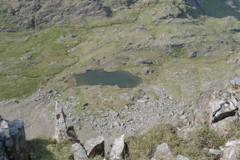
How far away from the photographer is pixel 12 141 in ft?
52.7

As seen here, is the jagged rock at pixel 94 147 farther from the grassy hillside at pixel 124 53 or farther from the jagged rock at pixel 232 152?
the grassy hillside at pixel 124 53

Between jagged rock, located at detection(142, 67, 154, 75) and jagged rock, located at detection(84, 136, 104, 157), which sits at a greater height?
jagged rock, located at detection(84, 136, 104, 157)

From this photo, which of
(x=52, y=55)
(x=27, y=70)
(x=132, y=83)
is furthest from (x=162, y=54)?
(x=27, y=70)

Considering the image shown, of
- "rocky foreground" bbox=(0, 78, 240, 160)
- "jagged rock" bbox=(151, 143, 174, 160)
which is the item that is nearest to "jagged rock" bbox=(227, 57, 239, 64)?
"rocky foreground" bbox=(0, 78, 240, 160)

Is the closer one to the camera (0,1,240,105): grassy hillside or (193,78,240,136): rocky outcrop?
(193,78,240,136): rocky outcrop

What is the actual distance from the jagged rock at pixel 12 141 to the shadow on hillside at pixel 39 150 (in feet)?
9.00

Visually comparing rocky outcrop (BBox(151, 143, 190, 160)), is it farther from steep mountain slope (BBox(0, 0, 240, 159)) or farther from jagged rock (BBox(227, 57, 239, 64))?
jagged rock (BBox(227, 57, 239, 64))

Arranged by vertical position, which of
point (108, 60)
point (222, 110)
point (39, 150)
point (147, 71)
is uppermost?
point (222, 110)

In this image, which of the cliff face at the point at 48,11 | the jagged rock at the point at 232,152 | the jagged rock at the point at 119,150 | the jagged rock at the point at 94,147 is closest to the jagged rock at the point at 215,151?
the jagged rock at the point at 232,152

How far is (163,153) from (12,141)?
13.2 metres

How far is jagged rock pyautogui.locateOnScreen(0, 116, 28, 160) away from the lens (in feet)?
50.2

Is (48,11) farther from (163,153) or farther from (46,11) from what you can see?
(163,153)

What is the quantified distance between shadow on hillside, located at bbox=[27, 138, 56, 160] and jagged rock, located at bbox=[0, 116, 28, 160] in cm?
274

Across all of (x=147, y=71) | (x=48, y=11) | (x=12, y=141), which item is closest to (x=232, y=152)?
(x=12, y=141)
